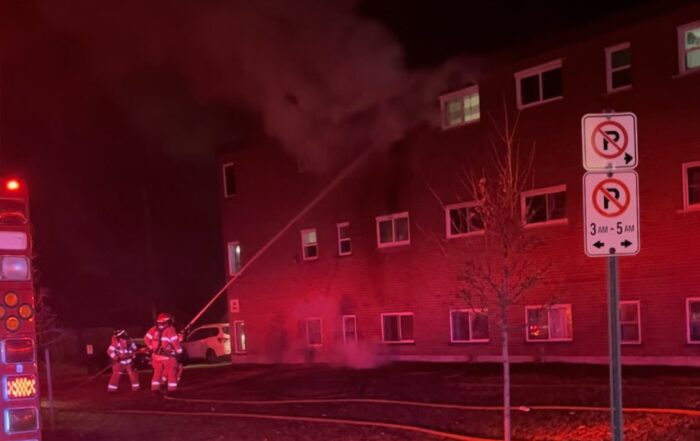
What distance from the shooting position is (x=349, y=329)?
70.4ft

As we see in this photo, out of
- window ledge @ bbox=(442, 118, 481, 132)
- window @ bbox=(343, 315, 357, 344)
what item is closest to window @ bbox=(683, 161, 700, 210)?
window ledge @ bbox=(442, 118, 481, 132)

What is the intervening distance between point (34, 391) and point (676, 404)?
741 centimetres

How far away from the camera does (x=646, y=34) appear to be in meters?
15.0

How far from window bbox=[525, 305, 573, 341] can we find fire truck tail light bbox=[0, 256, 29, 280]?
12.0 meters

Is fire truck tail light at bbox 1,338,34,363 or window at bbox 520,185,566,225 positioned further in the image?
window at bbox 520,185,566,225

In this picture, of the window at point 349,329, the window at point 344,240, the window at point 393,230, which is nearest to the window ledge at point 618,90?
the window at point 393,230

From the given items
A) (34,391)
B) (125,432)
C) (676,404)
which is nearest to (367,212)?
(125,432)

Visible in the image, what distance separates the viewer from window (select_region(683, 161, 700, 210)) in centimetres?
1448

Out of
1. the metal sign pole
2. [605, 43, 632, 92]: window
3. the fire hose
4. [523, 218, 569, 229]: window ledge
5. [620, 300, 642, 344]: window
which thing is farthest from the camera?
the fire hose

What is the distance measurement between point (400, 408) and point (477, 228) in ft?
9.89

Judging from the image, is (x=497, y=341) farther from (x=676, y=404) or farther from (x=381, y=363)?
(x=676, y=404)

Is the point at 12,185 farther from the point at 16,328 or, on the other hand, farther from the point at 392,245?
the point at 392,245

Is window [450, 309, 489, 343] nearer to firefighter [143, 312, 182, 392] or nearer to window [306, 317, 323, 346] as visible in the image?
window [306, 317, 323, 346]

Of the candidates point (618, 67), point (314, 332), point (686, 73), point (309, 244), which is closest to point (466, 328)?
point (314, 332)
